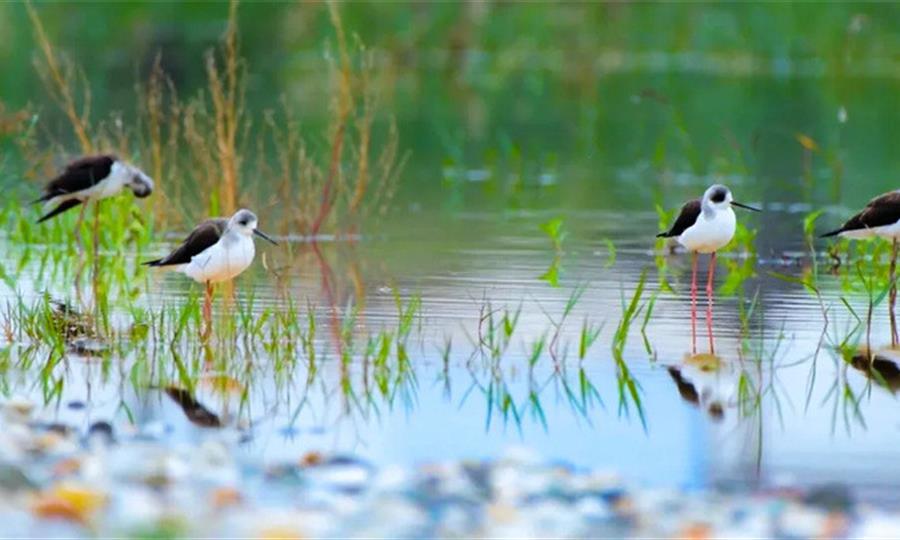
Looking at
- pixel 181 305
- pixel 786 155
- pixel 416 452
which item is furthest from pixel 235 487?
pixel 786 155

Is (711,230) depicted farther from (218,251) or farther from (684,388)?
(218,251)

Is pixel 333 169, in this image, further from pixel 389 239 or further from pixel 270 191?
pixel 270 191

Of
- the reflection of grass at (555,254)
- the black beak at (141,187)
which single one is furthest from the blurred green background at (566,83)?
the black beak at (141,187)

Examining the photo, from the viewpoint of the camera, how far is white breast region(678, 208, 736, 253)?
9.81 meters

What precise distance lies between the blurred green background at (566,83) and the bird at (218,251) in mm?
6352

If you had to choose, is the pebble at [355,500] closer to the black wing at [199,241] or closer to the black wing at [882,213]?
the black wing at [199,241]

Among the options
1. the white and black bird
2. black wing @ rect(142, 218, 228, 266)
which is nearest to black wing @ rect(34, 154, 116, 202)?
the white and black bird

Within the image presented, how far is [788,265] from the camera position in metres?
12.4

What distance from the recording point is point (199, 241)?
9242 millimetres

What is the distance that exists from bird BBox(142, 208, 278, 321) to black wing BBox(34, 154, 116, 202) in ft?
8.03

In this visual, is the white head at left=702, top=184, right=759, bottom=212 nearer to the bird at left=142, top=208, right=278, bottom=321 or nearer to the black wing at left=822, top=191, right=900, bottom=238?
the black wing at left=822, top=191, right=900, bottom=238

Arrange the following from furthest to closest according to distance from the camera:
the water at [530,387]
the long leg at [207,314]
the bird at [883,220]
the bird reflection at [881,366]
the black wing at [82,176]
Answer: the black wing at [82,176] < the bird at [883,220] < the long leg at [207,314] < the bird reflection at [881,366] < the water at [530,387]

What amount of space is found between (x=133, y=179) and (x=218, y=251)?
10.3 feet

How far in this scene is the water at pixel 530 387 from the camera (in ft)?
22.2
